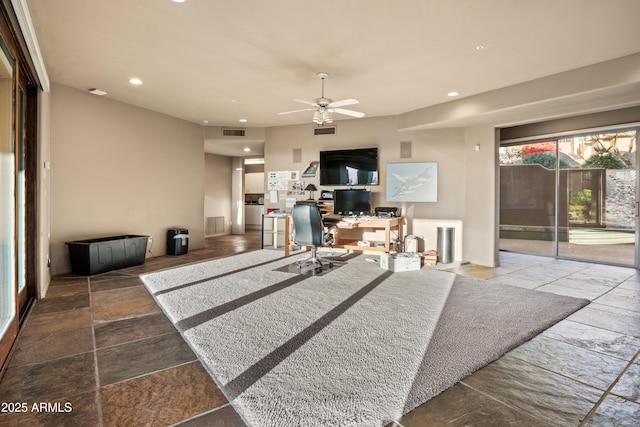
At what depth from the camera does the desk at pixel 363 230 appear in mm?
5797

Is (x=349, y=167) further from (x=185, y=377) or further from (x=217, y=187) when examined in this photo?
(x=185, y=377)

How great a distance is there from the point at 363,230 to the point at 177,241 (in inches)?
145

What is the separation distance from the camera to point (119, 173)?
5.50 meters

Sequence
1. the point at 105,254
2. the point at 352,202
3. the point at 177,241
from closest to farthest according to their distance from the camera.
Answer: the point at 105,254
the point at 177,241
the point at 352,202

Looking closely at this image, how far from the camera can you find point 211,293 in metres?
A: 3.70

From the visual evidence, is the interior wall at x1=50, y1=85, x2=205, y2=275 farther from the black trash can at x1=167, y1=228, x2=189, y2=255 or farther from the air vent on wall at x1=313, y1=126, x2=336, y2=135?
the air vent on wall at x1=313, y1=126, x2=336, y2=135

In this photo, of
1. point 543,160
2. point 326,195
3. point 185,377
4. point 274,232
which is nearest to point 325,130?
point 326,195

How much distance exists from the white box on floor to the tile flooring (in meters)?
2.16

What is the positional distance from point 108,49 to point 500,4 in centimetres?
392

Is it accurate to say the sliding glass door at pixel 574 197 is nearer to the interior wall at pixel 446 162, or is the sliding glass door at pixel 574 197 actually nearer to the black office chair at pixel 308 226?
the interior wall at pixel 446 162

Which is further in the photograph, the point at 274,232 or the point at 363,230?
the point at 274,232

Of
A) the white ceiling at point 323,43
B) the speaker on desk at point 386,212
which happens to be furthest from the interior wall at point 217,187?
the speaker on desk at point 386,212

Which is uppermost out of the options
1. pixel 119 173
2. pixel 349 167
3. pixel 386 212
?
pixel 349 167

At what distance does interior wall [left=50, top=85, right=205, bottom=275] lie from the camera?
15.6 feet
